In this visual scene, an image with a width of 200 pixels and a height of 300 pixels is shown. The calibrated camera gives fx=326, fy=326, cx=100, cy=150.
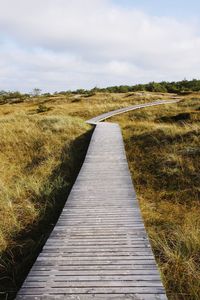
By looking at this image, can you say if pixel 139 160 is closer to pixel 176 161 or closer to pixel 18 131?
pixel 176 161

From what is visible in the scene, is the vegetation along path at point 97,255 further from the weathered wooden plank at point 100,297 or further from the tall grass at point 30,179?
the tall grass at point 30,179

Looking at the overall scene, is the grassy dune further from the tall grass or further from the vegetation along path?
the tall grass

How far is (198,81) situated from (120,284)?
212 ft

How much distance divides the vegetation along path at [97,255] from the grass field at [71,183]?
578mm

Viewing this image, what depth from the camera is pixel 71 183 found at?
9.77 meters

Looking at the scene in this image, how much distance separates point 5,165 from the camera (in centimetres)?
1231

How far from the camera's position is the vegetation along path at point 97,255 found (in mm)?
3943

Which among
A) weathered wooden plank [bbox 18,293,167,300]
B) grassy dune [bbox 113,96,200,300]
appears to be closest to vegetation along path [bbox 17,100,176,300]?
weathered wooden plank [bbox 18,293,167,300]

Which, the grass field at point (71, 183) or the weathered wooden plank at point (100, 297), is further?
the grass field at point (71, 183)

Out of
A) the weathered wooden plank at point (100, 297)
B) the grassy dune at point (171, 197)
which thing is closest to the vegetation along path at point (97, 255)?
the weathered wooden plank at point (100, 297)

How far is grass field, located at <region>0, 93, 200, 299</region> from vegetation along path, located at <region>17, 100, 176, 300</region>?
1.90 feet

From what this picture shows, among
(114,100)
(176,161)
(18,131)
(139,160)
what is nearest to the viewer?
(176,161)

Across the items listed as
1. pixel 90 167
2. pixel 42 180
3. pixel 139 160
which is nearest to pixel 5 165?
pixel 42 180

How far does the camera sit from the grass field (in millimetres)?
5355
